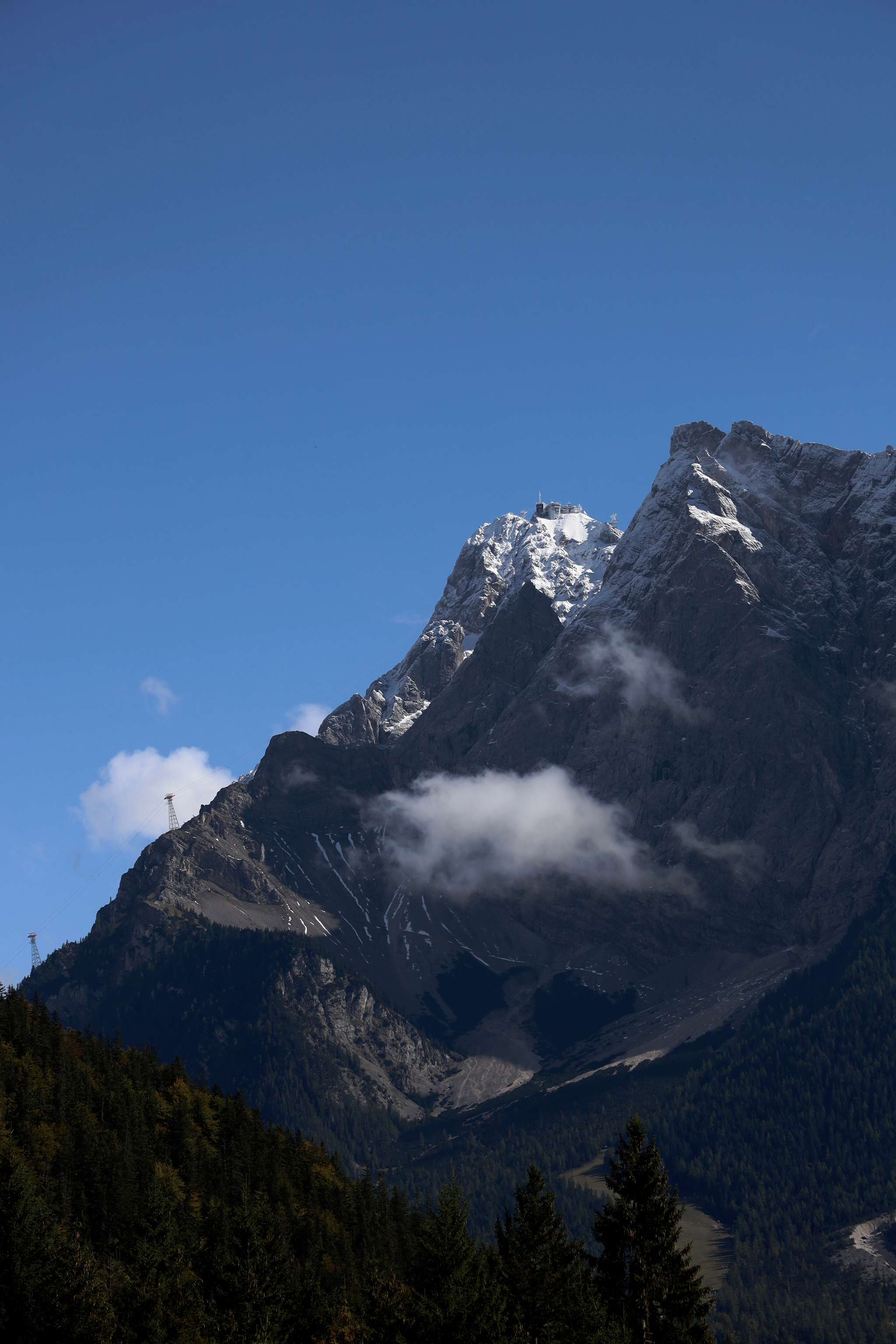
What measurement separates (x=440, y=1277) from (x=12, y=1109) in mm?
77609

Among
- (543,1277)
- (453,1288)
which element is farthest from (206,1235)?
(453,1288)

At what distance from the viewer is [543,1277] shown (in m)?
66.2

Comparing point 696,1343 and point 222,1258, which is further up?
point 222,1258

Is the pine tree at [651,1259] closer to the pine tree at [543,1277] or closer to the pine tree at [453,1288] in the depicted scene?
the pine tree at [543,1277]

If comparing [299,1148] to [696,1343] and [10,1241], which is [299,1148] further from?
[696,1343]

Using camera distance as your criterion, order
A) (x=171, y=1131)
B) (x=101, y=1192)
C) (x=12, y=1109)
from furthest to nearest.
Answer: (x=171, y=1131)
(x=12, y=1109)
(x=101, y=1192)

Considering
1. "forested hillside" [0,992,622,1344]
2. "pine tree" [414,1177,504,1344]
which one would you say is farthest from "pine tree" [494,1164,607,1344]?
"pine tree" [414,1177,504,1344]

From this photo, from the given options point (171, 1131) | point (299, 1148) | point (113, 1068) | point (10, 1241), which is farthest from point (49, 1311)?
point (299, 1148)

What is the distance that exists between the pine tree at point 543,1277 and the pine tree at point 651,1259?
6.61ft

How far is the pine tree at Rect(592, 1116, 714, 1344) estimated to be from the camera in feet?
205

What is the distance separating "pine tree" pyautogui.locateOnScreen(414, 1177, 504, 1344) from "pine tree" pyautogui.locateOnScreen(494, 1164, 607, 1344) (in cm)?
316

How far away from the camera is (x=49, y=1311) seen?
218 feet

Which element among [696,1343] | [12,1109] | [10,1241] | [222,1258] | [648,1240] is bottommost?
[696,1343]

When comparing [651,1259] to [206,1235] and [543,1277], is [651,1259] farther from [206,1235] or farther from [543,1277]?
[206,1235]
